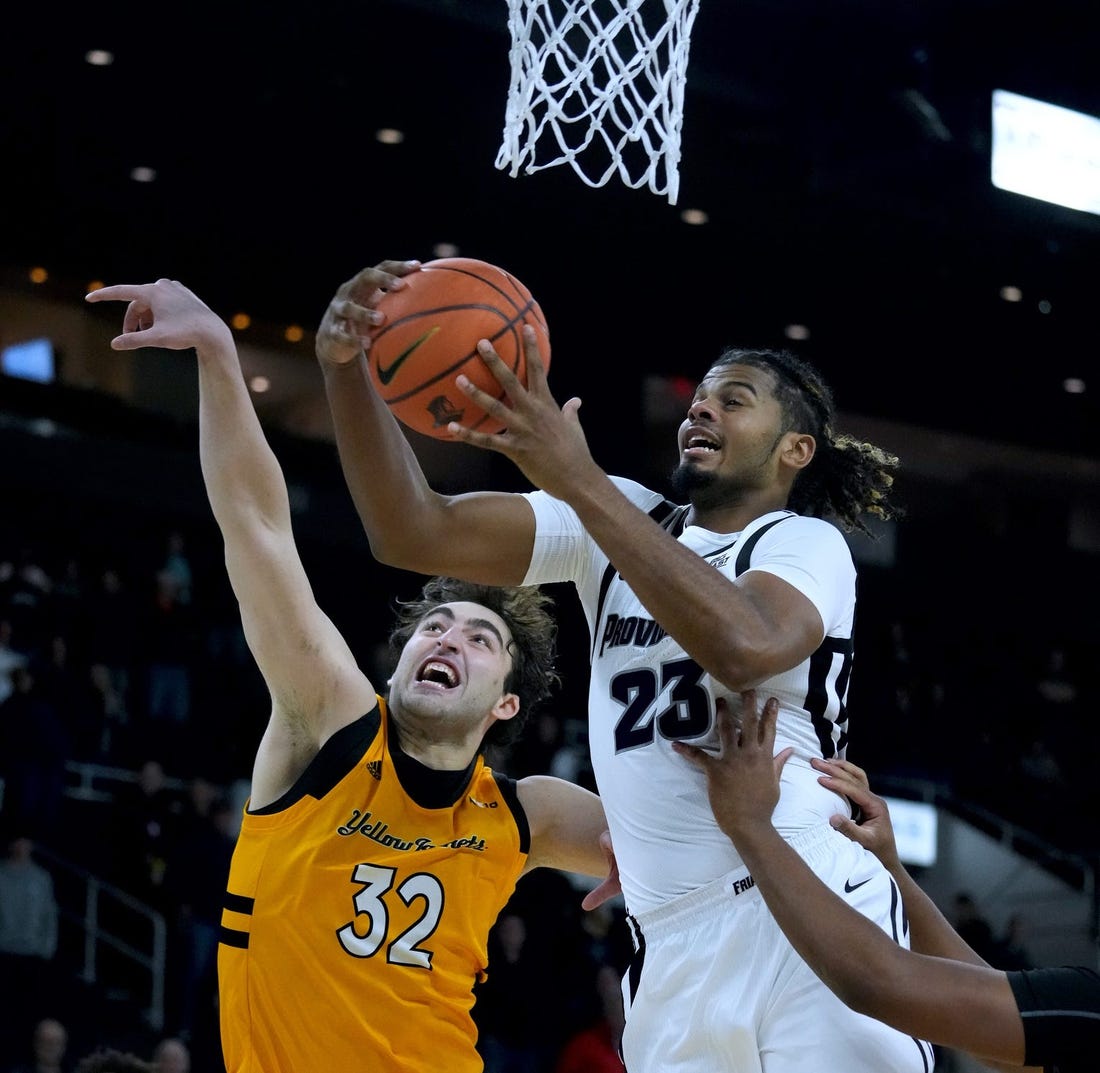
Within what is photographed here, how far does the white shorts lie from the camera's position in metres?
3.19

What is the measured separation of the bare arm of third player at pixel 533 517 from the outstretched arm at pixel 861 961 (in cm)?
26

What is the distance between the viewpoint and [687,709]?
3412mm

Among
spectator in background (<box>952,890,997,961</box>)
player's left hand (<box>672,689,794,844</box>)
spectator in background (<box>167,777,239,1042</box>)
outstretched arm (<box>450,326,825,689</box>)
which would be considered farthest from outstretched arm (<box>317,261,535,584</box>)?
spectator in background (<box>952,890,997,961</box>)

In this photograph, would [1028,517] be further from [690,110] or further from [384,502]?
[384,502]

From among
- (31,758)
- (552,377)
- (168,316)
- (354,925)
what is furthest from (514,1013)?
(552,377)

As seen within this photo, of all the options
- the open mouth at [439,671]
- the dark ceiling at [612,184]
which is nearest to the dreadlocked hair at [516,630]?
the open mouth at [439,671]

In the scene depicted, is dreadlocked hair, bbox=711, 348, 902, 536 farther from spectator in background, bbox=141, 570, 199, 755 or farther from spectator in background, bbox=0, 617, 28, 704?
spectator in background, bbox=141, 570, 199, 755

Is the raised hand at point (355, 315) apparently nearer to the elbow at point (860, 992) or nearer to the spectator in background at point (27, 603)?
the elbow at point (860, 992)

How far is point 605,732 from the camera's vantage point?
3.54 meters

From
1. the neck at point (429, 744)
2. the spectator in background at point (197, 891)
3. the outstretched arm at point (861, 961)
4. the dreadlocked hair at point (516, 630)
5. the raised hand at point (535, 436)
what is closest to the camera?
the outstretched arm at point (861, 961)

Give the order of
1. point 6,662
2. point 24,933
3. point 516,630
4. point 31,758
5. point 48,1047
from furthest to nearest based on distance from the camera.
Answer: point 6,662 → point 31,758 → point 24,933 → point 48,1047 → point 516,630

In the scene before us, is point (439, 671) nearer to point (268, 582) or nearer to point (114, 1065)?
point (268, 582)

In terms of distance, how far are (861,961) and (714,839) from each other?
0.59 meters

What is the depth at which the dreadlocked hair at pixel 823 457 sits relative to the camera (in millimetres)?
3807
